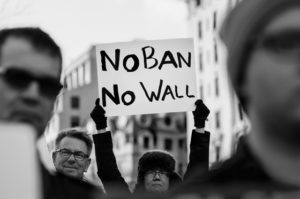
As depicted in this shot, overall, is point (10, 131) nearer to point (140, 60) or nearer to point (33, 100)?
point (33, 100)

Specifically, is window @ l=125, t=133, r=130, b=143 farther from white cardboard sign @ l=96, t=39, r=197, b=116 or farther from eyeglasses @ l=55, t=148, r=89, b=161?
eyeglasses @ l=55, t=148, r=89, b=161

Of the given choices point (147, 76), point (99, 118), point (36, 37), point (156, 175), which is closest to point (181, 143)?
point (147, 76)

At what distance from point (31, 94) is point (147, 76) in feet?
7.75

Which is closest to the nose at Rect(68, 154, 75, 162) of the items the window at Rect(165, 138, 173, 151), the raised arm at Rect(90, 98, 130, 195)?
the raised arm at Rect(90, 98, 130, 195)

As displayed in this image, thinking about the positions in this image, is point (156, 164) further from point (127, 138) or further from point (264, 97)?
point (127, 138)

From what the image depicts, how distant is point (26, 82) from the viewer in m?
1.11

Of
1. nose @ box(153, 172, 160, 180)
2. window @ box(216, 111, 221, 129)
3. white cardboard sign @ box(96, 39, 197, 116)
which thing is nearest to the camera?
nose @ box(153, 172, 160, 180)

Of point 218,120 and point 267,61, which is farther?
point 218,120

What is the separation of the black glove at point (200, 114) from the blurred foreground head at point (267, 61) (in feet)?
4.14

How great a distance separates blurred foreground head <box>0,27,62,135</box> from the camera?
1080mm

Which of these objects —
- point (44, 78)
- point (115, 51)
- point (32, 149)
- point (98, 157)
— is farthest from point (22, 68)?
point (115, 51)

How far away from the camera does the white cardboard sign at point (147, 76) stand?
3316 mm

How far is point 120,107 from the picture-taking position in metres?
3.37

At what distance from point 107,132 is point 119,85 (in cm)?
153
